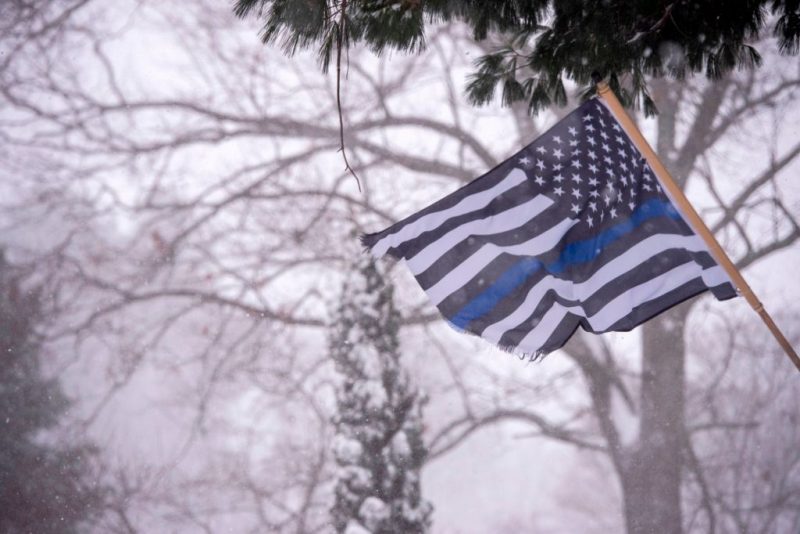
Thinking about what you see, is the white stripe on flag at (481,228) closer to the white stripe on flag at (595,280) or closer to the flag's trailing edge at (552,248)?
the flag's trailing edge at (552,248)

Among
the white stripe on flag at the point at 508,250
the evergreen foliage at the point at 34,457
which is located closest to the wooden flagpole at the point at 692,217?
the white stripe on flag at the point at 508,250

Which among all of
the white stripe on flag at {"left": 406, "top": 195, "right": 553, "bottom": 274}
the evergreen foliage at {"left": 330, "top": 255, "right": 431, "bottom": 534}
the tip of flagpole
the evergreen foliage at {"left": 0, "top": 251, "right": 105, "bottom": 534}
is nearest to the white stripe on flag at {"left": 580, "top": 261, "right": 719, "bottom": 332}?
the white stripe on flag at {"left": 406, "top": 195, "right": 553, "bottom": 274}

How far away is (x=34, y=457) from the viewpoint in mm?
8703

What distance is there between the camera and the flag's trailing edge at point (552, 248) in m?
3.32

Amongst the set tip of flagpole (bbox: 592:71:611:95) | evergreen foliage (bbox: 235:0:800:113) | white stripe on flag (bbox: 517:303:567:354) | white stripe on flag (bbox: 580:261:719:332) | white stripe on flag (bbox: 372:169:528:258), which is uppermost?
evergreen foliage (bbox: 235:0:800:113)

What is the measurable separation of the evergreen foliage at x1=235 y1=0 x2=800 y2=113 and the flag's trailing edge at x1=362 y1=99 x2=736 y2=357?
0.49m

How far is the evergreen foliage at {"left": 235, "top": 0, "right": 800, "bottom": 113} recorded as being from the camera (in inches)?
126

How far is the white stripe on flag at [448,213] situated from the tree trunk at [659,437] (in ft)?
21.2

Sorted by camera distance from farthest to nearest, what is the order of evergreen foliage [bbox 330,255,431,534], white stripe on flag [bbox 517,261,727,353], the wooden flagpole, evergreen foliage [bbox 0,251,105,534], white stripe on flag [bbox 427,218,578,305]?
evergreen foliage [bbox 0,251,105,534] → evergreen foliage [bbox 330,255,431,534] → white stripe on flag [bbox 427,218,578,305] → white stripe on flag [bbox 517,261,727,353] → the wooden flagpole

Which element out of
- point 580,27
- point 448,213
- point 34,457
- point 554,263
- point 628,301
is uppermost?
point 580,27

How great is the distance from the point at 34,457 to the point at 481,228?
784 cm

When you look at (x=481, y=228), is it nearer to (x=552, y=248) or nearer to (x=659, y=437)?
(x=552, y=248)

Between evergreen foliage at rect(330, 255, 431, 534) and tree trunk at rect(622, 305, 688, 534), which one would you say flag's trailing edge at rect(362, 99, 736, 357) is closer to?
evergreen foliage at rect(330, 255, 431, 534)

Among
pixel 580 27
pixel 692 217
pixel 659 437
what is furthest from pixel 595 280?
pixel 659 437
